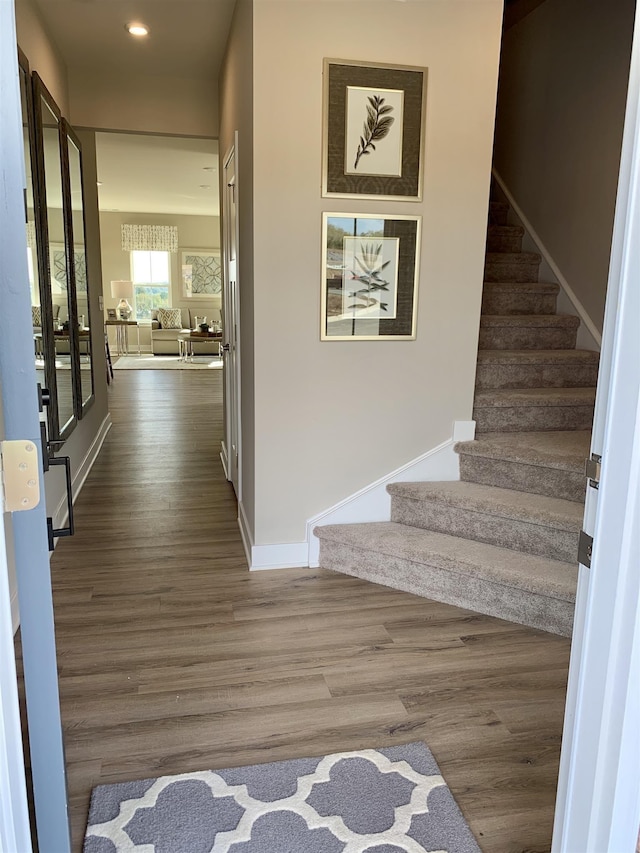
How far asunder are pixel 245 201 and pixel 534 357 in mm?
1958

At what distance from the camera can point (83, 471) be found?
15.2 ft

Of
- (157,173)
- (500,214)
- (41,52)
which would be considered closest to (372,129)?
(41,52)

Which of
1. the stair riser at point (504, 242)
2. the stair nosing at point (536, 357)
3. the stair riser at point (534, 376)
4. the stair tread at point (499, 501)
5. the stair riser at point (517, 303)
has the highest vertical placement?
the stair riser at point (504, 242)

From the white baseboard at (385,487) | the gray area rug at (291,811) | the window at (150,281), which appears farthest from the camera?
the window at (150,281)

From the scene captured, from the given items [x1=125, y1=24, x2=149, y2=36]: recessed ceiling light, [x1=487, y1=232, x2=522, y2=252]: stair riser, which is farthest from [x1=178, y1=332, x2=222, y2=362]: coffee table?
[x1=125, y1=24, x2=149, y2=36]: recessed ceiling light

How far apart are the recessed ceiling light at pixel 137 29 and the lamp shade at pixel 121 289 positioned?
29.6 ft

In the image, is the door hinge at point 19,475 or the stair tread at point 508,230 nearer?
the door hinge at point 19,475

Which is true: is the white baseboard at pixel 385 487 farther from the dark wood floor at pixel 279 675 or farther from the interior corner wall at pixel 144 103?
the interior corner wall at pixel 144 103

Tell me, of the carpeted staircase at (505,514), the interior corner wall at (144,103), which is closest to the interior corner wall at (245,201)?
the carpeted staircase at (505,514)

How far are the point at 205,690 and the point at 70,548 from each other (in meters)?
1.53

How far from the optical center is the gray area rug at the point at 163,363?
10977 mm

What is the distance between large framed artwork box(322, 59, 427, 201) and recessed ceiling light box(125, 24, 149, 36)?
1773mm

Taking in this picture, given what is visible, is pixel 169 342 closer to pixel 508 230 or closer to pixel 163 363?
pixel 163 363

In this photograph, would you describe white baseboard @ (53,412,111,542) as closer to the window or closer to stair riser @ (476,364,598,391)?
stair riser @ (476,364,598,391)
